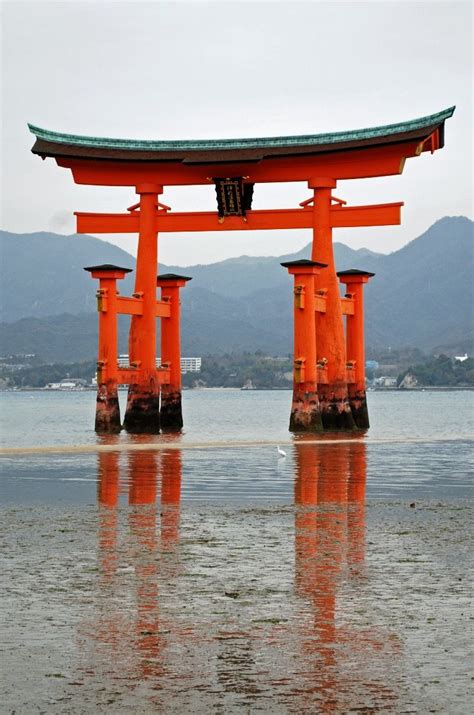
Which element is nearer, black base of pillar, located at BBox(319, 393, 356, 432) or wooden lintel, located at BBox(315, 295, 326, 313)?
wooden lintel, located at BBox(315, 295, 326, 313)

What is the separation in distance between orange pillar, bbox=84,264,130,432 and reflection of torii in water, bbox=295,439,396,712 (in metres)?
15.2

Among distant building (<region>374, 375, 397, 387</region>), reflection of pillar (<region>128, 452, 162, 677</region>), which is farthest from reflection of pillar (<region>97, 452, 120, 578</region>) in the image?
distant building (<region>374, 375, 397, 387</region>)

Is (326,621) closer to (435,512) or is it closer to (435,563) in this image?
(435,563)

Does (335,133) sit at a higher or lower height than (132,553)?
higher

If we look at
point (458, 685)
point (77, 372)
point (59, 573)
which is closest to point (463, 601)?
point (458, 685)

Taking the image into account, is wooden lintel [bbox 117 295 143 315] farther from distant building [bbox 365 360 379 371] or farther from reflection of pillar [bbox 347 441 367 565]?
distant building [bbox 365 360 379 371]

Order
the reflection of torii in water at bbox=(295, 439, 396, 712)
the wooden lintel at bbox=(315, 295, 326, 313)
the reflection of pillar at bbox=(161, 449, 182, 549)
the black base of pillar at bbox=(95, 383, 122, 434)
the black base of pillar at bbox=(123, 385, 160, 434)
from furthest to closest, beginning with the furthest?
the black base of pillar at bbox=(123, 385, 160, 434) < the black base of pillar at bbox=(95, 383, 122, 434) < the wooden lintel at bbox=(315, 295, 326, 313) < the reflection of pillar at bbox=(161, 449, 182, 549) < the reflection of torii in water at bbox=(295, 439, 396, 712)

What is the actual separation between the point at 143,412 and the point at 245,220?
6.59m

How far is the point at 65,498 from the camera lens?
17.3 meters

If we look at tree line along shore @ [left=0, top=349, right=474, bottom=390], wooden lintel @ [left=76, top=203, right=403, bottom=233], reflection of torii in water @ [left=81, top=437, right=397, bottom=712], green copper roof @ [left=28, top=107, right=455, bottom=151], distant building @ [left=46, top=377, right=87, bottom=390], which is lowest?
reflection of torii in water @ [left=81, top=437, right=397, bottom=712]

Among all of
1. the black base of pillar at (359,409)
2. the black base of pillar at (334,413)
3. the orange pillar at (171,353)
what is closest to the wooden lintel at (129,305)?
the orange pillar at (171,353)

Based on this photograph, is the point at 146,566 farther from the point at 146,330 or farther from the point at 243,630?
the point at 146,330

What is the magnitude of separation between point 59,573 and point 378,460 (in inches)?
660

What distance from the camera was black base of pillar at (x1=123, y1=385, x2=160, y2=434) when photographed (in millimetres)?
37969
